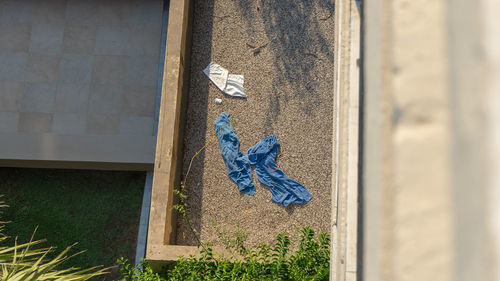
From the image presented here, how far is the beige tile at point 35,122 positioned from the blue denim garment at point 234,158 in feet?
12.3

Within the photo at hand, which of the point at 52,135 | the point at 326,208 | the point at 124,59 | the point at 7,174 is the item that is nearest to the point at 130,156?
the point at 52,135

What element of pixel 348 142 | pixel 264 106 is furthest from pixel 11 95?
pixel 348 142

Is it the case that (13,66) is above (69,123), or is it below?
above

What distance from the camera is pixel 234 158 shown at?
511cm

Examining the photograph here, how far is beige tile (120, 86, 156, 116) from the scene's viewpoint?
7.11m

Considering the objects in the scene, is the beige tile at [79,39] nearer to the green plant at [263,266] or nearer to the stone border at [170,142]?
the stone border at [170,142]

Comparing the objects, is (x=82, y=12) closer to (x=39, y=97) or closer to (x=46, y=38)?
(x=46, y=38)

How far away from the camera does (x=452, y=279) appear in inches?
32.1

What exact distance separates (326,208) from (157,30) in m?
4.82

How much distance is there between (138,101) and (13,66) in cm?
254

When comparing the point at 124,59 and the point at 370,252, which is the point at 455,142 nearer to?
the point at 370,252

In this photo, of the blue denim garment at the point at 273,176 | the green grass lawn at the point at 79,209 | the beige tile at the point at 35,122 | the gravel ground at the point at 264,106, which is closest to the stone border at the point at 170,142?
the gravel ground at the point at 264,106

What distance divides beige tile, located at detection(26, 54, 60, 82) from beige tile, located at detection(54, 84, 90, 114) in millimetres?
286

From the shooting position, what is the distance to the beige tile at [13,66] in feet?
23.7
